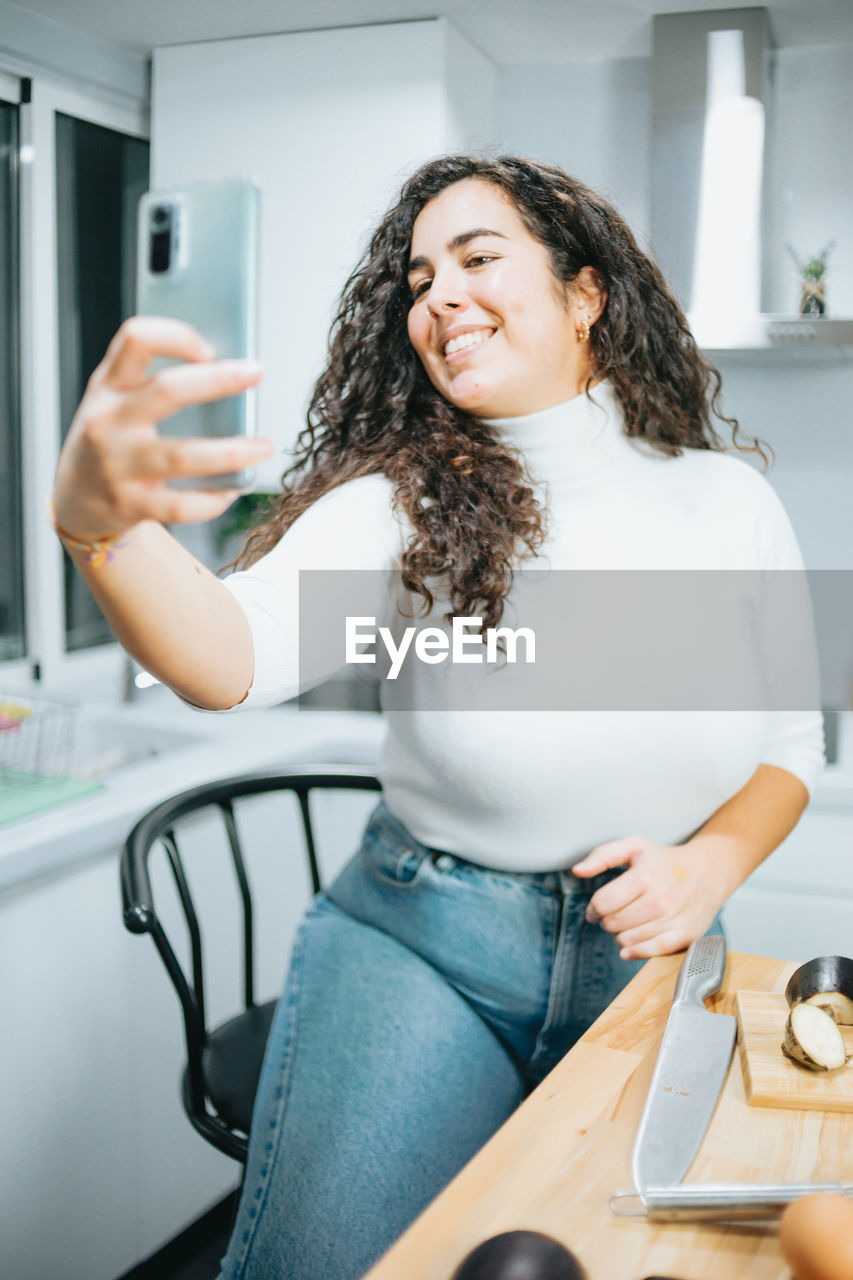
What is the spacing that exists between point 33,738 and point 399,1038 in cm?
91

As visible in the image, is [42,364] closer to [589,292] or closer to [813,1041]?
[589,292]

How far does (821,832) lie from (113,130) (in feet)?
5.09

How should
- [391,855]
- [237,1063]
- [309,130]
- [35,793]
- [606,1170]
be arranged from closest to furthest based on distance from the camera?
[606,1170] → [391,855] → [237,1063] → [35,793] → [309,130]

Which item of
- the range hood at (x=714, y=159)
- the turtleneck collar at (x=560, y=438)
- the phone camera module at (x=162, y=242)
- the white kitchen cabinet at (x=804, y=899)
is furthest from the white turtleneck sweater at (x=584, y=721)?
the range hood at (x=714, y=159)

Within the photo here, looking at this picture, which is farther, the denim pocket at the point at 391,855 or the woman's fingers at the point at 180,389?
the denim pocket at the point at 391,855

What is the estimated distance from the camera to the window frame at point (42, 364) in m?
1.69

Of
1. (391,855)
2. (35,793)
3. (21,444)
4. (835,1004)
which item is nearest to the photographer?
(835,1004)

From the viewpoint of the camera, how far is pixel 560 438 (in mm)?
906

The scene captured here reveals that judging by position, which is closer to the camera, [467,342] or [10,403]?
[467,342]

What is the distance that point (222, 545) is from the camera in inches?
80.0

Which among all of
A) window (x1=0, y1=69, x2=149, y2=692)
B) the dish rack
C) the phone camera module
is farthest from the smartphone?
window (x1=0, y1=69, x2=149, y2=692)

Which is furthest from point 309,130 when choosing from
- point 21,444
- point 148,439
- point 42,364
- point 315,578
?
point 148,439

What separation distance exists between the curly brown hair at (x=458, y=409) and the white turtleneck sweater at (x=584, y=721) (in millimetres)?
25

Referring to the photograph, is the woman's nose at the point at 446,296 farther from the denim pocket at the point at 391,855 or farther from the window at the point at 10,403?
the window at the point at 10,403
